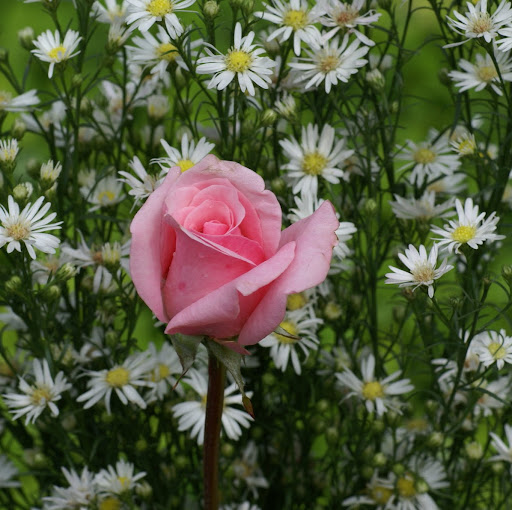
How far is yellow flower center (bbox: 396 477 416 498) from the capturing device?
696 millimetres

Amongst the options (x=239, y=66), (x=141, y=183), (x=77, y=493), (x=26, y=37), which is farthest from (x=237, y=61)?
(x=77, y=493)

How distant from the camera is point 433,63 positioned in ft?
4.18

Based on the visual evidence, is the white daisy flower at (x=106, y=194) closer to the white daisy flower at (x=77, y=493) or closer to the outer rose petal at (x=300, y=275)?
the white daisy flower at (x=77, y=493)

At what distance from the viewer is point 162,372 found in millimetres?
702

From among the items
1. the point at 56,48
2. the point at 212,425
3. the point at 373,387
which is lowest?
the point at 212,425

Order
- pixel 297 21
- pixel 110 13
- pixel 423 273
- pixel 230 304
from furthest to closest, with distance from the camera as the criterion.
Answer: pixel 110 13 < pixel 297 21 < pixel 423 273 < pixel 230 304

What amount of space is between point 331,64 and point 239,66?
82 millimetres

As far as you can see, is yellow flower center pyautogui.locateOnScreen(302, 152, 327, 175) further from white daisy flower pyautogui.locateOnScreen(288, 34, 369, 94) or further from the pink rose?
the pink rose

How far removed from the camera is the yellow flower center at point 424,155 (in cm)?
75

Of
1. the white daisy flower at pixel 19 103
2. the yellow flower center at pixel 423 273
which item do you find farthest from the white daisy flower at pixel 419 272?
the white daisy flower at pixel 19 103

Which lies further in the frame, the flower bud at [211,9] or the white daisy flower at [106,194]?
the white daisy flower at [106,194]

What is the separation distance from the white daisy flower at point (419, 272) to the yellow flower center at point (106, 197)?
0.88 ft

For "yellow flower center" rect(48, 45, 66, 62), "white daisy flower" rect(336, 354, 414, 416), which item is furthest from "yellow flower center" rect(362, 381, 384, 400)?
"yellow flower center" rect(48, 45, 66, 62)

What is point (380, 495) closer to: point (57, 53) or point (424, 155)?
point (424, 155)
